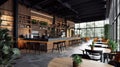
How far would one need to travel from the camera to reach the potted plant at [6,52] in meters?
1.78

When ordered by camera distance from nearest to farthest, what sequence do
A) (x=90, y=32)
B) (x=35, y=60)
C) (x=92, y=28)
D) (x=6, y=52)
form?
(x=6, y=52) → (x=35, y=60) → (x=92, y=28) → (x=90, y=32)


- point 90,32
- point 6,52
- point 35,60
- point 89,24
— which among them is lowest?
point 35,60

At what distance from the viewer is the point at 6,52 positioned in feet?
5.77

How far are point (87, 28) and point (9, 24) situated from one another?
673 inches

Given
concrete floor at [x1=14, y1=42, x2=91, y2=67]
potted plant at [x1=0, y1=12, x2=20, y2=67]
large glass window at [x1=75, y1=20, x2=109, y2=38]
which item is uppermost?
large glass window at [x1=75, y1=20, x2=109, y2=38]

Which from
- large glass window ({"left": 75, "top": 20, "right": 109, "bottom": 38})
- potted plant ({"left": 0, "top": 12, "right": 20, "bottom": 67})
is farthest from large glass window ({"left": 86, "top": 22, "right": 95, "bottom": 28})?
potted plant ({"left": 0, "top": 12, "right": 20, "bottom": 67})

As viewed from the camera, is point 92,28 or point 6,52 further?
point 92,28

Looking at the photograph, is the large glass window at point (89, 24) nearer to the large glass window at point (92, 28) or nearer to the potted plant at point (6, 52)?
the large glass window at point (92, 28)

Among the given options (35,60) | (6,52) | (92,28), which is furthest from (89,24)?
(6,52)

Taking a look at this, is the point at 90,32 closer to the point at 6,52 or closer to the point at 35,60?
the point at 35,60

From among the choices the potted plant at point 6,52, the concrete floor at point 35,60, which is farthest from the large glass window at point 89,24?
the potted plant at point 6,52

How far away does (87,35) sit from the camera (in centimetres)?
2419

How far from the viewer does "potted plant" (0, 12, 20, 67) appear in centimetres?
178

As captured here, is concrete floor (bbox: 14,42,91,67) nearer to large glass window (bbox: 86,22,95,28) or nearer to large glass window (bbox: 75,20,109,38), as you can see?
large glass window (bbox: 75,20,109,38)
